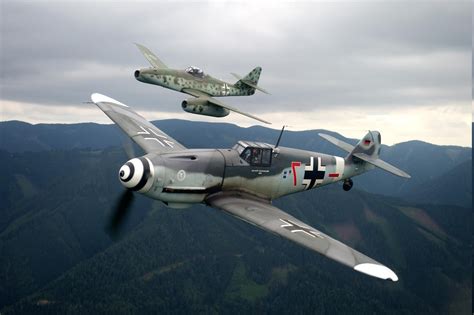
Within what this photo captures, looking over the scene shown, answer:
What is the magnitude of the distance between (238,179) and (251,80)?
36.2 metres

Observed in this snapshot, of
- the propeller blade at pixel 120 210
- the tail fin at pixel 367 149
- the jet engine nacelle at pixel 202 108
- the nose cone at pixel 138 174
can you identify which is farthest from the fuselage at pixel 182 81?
the nose cone at pixel 138 174

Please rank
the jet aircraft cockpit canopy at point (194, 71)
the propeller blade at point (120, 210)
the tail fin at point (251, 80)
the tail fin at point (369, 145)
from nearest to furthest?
1. the propeller blade at point (120, 210)
2. the tail fin at point (369, 145)
3. the jet aircraft cockpit canopy at point (194, 71)
4. the tail fin at point (251, 80)

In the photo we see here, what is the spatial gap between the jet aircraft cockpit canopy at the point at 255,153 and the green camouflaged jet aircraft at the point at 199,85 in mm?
13939

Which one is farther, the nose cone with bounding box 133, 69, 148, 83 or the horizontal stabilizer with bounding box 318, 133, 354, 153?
the nose cone with bounding box 133, 69, 148, 83

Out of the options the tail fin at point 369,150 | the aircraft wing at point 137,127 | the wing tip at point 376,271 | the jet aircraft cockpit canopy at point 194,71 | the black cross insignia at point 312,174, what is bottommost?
the wing tip at point 376,271

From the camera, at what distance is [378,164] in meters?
26.8

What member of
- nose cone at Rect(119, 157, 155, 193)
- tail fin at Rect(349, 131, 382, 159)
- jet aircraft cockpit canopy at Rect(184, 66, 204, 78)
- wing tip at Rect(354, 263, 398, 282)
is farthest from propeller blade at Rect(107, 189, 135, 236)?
jet aircraft cockpit canopy at Rect(184, 66, 204, 78)

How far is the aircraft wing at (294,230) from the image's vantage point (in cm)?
1408

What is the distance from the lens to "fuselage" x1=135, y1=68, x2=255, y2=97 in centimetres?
4497

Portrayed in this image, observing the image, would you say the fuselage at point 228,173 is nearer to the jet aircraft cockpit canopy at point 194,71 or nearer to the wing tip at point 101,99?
the wing tip at point 101,99

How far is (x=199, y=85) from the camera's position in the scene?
4778 cm

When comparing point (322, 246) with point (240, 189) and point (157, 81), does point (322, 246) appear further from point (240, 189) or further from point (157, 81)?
point (157, 81)

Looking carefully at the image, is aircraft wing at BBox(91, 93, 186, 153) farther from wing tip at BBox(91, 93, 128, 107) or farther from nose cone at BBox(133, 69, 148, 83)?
nose cone at BBox(133, 69, 148, 83)

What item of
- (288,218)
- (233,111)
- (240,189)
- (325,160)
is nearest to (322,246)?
(288,218)
